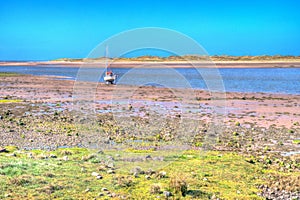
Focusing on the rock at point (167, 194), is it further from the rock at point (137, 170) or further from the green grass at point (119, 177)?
the rock at point (137, 170)

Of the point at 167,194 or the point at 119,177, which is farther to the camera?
the point at 119,177

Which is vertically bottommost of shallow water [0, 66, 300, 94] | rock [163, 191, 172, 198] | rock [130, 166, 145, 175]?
rock [163, 191, 172, 198]

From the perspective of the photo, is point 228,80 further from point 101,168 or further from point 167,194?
point 167,194

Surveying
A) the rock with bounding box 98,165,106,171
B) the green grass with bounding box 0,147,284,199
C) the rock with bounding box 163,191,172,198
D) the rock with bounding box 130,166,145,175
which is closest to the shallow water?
the green grass with bounding box 0,147,284,199

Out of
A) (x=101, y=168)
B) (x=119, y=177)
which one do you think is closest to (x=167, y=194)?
(x=119, y=177)

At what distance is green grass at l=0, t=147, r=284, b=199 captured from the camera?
8.99 m

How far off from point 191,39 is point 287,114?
13.6 metres

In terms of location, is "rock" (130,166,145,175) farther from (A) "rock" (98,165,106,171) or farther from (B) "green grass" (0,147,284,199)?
(A) "rock" (98,165,106,171)

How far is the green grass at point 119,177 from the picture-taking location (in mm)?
8992

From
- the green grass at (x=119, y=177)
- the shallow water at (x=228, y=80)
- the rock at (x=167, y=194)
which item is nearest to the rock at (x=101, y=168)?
the green grass at (x=119, y=177)

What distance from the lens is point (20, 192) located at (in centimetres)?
878

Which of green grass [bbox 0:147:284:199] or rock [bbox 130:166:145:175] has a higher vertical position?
rock [bbox 130:166:145:175]

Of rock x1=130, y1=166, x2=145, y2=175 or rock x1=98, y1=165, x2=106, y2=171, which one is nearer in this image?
rock x1=130, y1=166, x2=145, y2=175

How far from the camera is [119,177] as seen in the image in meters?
10.0
